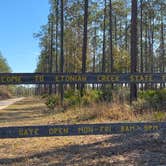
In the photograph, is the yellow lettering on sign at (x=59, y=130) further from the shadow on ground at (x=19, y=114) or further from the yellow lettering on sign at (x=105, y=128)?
the shadow on ground at (x=19, y=114)

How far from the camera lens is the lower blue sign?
980cm

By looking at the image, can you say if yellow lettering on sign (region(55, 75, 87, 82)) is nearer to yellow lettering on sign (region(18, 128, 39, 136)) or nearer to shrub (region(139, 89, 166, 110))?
yellow lettering on sign (region(18, 128, 39, 136))

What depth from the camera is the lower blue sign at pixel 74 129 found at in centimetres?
980

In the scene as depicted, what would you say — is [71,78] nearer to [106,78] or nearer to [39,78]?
[39,78]

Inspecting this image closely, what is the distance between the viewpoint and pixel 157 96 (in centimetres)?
2003

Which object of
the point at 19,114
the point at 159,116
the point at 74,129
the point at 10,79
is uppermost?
the point at 10,79

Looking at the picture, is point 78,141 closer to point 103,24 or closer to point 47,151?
point 47,151

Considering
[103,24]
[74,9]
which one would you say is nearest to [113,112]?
[74,9]

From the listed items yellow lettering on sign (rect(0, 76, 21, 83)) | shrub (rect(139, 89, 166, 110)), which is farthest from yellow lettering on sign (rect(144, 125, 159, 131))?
shrub (rect(139, 89, 166, 110))

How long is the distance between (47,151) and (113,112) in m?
6.31

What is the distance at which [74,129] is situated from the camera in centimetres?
1003

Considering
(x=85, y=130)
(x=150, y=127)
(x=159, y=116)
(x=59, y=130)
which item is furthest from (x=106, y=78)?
(x=159, y=116)

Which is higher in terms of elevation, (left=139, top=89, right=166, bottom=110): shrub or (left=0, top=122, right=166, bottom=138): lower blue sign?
(left=139, top=89, right=166, bottom=110): shrub

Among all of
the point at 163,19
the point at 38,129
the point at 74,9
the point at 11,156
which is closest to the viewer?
the point at 38,129
